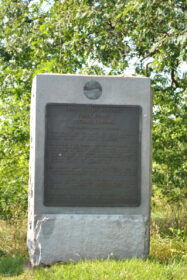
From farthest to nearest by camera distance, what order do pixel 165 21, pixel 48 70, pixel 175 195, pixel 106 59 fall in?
pixel 175 195 < pixel 106 59 < pixel 165 21 < pixel 48 70

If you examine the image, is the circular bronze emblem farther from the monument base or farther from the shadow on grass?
the shadow on grass

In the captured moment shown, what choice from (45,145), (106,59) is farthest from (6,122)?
(45,145)

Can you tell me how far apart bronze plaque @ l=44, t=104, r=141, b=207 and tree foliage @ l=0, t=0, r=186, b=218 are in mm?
2150

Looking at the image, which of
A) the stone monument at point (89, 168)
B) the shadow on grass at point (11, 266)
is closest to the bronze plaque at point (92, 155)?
the stone monument at point (89, 168)

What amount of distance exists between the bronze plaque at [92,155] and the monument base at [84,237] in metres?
0.17

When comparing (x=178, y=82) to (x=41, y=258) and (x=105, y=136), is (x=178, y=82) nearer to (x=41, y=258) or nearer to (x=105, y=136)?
(x=105, y=136)

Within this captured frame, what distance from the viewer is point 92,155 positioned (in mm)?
4211

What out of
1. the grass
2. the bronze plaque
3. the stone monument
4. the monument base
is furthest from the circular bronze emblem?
the grass

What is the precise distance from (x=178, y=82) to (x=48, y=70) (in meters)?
2.95

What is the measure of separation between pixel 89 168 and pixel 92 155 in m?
0.15

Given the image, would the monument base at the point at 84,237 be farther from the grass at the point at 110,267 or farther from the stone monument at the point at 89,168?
the grass at the point at 110,267

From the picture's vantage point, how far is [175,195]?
26.3ft

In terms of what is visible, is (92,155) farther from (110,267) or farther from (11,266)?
(11,266)

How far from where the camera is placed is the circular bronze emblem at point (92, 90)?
13.9 feet
